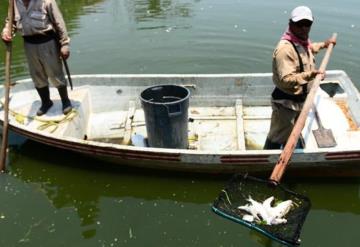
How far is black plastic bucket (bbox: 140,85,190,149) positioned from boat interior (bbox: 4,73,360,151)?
2.12ft

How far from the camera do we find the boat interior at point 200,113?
22.5 ft

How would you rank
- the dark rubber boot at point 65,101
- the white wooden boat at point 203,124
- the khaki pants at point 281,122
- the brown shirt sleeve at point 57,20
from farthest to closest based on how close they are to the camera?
1. the dark rubber boot at point 65,101
2. the brown shirt sleeve at point 57,20
3. the white wooden boat at point 203,124
4. the khaki pants at point 281,122

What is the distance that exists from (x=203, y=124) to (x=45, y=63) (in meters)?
2.90

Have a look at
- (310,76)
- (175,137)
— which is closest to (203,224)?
(175,137)

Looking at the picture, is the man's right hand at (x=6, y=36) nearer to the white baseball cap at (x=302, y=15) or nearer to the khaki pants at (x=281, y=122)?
the khaki pants at (x=281, y=122)

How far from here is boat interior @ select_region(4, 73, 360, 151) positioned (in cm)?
687

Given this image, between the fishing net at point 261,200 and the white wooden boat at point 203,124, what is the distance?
522 mm

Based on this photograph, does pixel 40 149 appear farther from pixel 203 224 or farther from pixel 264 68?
pixel 264 68

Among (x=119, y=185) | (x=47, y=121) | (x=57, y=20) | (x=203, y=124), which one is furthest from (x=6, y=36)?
(x=203, y=124)

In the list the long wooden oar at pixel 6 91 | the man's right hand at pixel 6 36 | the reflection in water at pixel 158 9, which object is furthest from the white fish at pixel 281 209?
the reflection in water at pixel 158 9

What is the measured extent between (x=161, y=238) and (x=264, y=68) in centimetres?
622

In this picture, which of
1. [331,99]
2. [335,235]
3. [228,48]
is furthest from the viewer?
[228,48]

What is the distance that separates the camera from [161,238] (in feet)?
18.5

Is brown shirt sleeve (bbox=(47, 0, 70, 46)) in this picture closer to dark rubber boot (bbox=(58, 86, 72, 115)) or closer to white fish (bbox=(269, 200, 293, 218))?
dark rubber boot (bbox=(58, 86, 72, 115))
